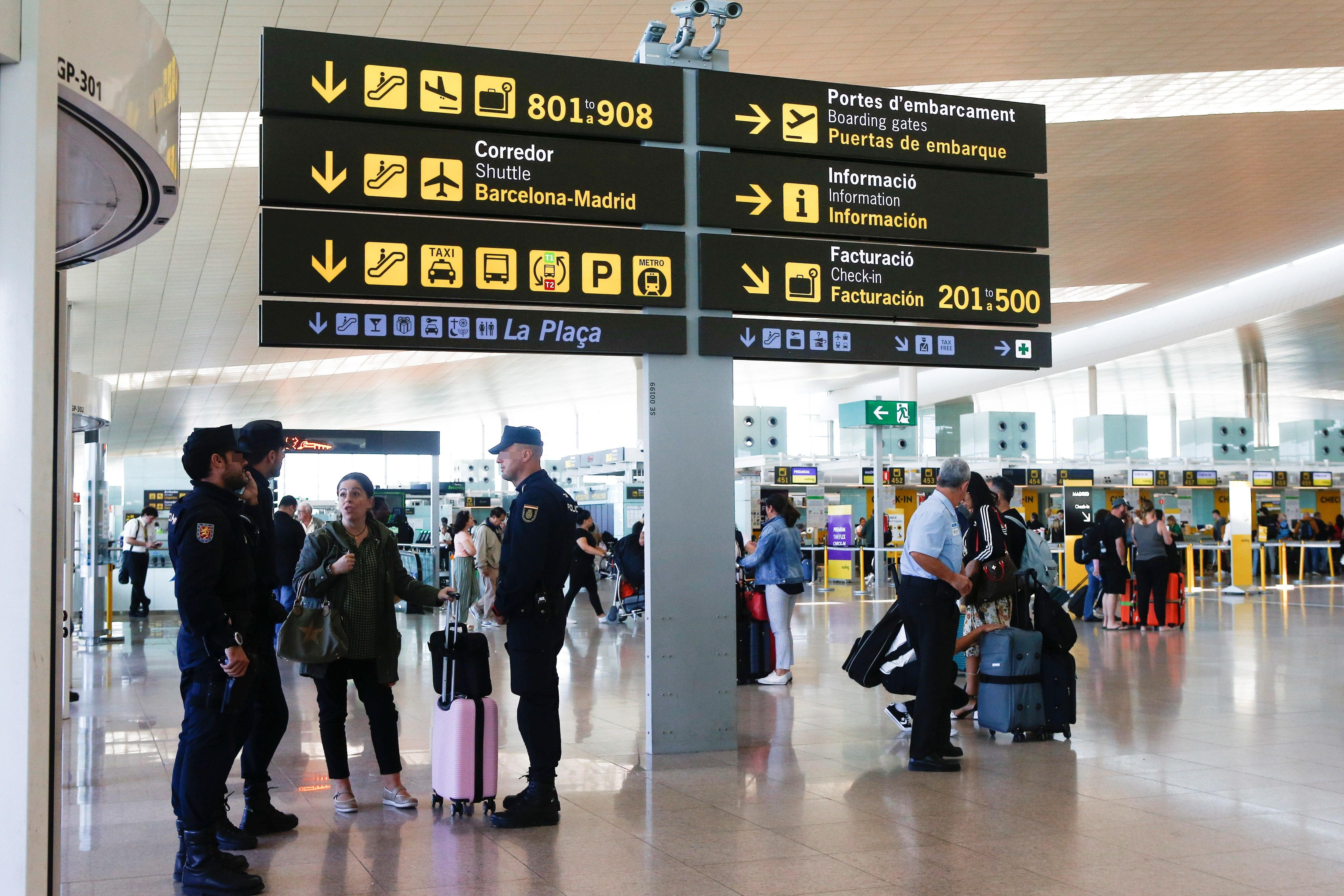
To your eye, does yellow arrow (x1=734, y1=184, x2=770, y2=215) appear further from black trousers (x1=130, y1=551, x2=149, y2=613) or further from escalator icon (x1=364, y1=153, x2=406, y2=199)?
black trousers (x1=130, y1=551, x2=149, y2=613)

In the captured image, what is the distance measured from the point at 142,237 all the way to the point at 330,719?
2.87 meters

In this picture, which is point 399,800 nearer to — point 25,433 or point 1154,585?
point 25,433

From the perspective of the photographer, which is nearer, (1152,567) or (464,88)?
(464,88)

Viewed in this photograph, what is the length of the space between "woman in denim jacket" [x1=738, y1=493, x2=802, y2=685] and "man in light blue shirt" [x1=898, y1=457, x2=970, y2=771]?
3.21 metres

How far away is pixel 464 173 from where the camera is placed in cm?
657

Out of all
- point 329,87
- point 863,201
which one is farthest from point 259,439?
point 863,201

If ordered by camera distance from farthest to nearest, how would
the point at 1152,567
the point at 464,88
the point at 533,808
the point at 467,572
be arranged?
the point at 1152,567 → the point at 467,572 → the point at 464,88 → the point at 533,808

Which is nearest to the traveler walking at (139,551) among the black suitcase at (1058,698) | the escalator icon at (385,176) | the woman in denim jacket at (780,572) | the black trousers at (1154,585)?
the woman in denim jacket at (780,572)

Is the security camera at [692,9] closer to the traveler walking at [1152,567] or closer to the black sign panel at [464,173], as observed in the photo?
the black sign panel at [464,173]

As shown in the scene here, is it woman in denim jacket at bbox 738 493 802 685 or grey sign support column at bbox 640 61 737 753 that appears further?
woman in denim jacket at bbox 738 493 802 685

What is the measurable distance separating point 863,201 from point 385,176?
293cm

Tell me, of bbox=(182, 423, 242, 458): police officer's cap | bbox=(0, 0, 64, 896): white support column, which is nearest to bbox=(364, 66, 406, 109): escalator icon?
A: bbox=(182, 423, 242, 458): police officer's cap

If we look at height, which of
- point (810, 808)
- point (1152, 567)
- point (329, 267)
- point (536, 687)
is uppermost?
point (329, 267)

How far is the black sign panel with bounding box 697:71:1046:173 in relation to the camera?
7203 mm
